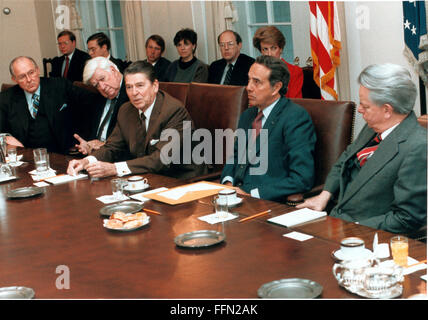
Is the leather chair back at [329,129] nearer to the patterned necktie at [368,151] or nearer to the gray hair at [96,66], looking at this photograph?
the patterned necktie at [368,151]

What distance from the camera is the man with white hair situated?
405cm

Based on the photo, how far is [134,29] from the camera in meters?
7.59

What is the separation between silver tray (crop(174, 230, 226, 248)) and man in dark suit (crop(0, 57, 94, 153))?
9.25 ft

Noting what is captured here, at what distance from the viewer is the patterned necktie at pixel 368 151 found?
2.55 m

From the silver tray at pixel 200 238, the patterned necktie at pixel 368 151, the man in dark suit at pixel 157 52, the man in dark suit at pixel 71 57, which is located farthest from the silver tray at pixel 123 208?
the man in dark suit at pixel 71 57

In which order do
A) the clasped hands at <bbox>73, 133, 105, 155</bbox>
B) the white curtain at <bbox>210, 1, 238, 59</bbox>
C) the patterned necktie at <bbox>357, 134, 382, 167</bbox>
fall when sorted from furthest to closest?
the white curtain at <bbox>210, 1, 238, 59</bbox>, the clasped hands at <bbox>73, 133, 105, 155</bbox>, the patterned necktie at <bbox>357, 134, 382, 167</bbox>

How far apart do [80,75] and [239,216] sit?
21.5 feet

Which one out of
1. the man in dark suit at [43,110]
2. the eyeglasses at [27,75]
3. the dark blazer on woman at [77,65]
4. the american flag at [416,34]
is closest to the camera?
the american flag at [416,34]

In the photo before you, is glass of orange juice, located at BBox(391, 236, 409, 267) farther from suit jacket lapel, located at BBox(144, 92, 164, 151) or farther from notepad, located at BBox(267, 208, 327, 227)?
suit jacket lapel, located at BBox(144, 92, 164, 151)

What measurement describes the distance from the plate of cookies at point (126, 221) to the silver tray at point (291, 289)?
0.77 meters

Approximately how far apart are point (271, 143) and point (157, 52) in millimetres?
4088

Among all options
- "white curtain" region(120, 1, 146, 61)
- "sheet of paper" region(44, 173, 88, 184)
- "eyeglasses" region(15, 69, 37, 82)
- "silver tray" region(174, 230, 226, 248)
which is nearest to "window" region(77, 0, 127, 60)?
"white curtain" region(120, 1, 146, 61)
